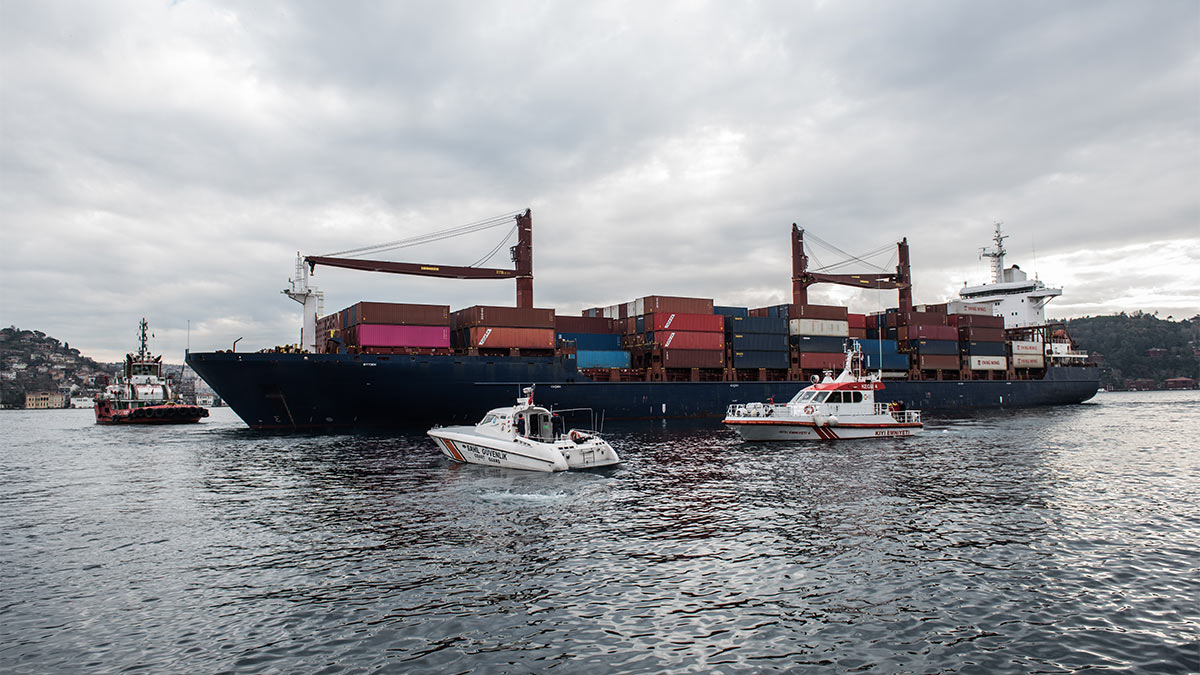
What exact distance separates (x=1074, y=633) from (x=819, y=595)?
4.12 m

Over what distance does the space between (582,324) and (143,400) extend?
65.8 meters

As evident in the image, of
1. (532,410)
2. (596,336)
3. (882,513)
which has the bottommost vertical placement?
(882,513)

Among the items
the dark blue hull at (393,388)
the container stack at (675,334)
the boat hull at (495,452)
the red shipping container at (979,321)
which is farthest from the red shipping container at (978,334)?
the boat hull at (495,452)

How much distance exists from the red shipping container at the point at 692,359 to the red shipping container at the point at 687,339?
1.70 ft

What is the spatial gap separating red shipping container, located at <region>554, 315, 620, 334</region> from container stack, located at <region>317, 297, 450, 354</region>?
13515 millimetres

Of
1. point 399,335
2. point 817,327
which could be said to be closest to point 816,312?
point 817,327

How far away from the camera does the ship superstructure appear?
9296 centimetres

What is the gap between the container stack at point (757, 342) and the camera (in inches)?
2579

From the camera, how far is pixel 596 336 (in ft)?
213

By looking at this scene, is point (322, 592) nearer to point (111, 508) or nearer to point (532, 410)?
point (111, 508)

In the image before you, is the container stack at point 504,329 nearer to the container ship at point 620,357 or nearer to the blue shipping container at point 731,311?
the container ship at point 620,357

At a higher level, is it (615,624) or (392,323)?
(392,323)

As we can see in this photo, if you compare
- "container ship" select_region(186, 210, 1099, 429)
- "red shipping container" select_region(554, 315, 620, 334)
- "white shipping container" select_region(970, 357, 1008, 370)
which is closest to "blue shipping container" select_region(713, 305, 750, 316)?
"container ship" select_region(186, 210, 1099, 429)

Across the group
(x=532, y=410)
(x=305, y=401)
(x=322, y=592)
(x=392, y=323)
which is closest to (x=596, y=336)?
(x=392, y=323)
